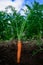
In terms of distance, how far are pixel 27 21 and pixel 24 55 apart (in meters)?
0.61

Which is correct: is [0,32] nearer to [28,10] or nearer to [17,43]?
[17,43]

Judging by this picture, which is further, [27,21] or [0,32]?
[0,32]

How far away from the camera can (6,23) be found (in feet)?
13.6

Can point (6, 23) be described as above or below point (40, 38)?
above

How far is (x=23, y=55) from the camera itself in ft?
13.3

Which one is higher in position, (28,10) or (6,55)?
(28,10)

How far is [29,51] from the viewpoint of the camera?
410 cm

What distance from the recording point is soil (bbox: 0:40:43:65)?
3.99m

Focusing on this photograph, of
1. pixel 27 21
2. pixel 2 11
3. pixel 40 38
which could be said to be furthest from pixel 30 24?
pixel 2 11

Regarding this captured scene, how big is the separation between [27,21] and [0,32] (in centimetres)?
62

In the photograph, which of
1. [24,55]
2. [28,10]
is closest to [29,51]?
[24,55]

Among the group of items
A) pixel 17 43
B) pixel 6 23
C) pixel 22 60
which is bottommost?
pixel 22 60

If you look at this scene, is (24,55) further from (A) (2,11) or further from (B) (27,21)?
(A) (2,11)

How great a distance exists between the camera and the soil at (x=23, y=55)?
13.1 feet
